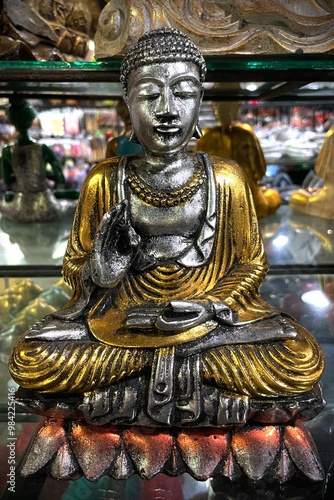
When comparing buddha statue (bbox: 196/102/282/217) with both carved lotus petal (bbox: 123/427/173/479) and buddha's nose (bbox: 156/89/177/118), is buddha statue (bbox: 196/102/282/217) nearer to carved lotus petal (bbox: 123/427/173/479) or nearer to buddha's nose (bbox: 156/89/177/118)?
buddha's nose (bbox: 156/89/177/118)

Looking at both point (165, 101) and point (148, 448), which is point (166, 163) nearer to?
point (165, 101)

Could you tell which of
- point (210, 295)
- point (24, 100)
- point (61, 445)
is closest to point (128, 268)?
point (210, 295)

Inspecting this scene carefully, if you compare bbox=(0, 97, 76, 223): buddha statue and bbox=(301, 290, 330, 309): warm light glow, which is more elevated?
bbox=(0, 97, 76, 223): buddha statue

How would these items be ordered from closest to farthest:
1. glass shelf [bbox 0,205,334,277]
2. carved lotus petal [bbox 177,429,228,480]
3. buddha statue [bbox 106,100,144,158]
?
carved lotus petal [bbox 177,429,228,480], glass shelf [bbox 0,205,334,277], buddha statue [bbox 106,100,144,158]

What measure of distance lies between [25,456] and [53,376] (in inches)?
6.9

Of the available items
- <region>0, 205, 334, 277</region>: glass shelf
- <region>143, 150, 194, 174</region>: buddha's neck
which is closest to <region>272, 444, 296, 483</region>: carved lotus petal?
<region>143, 150, 194, 174</region>: buddha's neck

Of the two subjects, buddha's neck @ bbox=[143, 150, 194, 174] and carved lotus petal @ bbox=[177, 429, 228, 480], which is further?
buddha's neck @ bbox=[143, 150, 194, 174]

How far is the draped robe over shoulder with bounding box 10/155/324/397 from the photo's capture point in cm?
97

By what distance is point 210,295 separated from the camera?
108 cm

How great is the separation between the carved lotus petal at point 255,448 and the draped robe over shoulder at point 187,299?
0.27ft

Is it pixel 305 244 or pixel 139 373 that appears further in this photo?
pixel 305 244

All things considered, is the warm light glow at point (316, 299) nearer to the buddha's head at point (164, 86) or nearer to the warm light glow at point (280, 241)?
the warm light glow at point (280, 241)

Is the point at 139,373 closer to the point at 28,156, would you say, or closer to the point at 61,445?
the point at 61,445

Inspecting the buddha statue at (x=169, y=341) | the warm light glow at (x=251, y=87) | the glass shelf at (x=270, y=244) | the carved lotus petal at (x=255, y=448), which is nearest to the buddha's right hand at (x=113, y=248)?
the buddha statue at (x=169, y=341)
